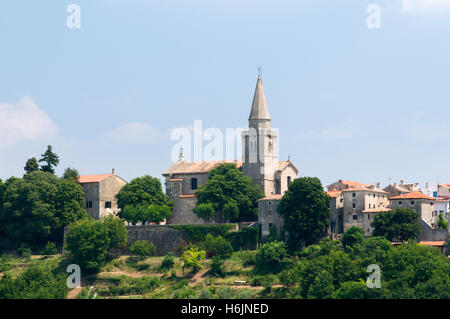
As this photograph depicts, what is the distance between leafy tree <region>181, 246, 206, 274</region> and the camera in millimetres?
94750

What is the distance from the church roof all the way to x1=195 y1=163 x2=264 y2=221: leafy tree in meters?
5.45

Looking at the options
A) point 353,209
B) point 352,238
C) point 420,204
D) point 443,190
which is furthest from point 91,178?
point 443,190

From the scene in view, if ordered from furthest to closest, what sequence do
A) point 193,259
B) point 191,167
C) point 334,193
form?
1. point 191,167
2. point 334,193
3. point 193,259

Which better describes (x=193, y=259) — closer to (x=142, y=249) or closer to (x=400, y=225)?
(x=142, y=249)

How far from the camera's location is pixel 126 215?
102062mm

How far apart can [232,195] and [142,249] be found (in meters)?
9.21

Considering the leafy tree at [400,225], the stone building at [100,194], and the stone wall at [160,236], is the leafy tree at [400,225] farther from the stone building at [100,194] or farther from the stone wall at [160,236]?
the stone building at [100,194]

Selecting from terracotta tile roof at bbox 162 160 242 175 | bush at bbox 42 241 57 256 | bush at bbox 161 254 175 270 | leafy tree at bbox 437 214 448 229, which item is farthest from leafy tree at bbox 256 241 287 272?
bush at bbox 42 241 57 256

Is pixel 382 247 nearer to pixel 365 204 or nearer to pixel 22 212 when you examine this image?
pixel 365 204

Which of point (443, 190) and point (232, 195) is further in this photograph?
point (443, 190)

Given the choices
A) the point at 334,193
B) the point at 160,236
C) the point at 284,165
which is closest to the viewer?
the point at 334,193

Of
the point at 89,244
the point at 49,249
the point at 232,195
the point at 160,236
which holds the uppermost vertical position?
the point at 232,195

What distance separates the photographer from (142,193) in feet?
338

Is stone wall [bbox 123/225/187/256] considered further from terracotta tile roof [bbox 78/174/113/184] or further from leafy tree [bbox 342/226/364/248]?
leafy tree [bbox 342/226/364/248]
